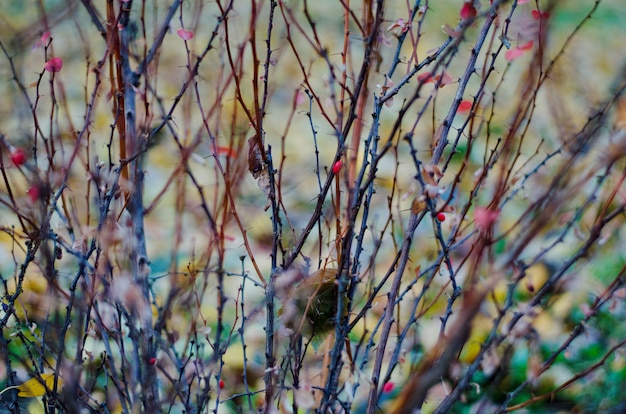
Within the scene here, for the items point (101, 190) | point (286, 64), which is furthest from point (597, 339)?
point (286, 64)

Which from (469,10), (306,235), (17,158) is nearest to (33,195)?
(17,158)

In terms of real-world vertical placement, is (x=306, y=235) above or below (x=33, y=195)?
below

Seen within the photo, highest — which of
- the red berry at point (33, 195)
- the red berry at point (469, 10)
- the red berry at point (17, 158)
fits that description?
the red berry at point (17, 158)

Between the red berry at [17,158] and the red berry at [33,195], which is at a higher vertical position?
the red berry at [17,158]

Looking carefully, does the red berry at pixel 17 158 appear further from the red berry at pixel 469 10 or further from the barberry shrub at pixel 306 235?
the red berry at pixel 469 10

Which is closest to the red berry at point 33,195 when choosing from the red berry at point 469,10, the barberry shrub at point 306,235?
the barberry shrub at point 306,235

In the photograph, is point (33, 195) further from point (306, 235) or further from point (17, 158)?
point (306, 235)

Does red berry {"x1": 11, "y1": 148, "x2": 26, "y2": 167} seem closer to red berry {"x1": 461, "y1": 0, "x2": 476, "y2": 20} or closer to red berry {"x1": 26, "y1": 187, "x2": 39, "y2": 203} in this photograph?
red berry {"x1": 26, "y1": 187, "x2": 39, "y2": 203}

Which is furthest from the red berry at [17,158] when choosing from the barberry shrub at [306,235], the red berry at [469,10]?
the red berry at [469,10]

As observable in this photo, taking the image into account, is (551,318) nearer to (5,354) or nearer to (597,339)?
(597,339)

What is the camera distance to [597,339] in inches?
111

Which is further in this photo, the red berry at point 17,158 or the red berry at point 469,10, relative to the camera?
the red berry at point 17,158

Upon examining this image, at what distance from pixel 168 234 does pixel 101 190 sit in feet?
8.12

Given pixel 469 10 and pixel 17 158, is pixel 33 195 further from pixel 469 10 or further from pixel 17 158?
pixel 469 10
